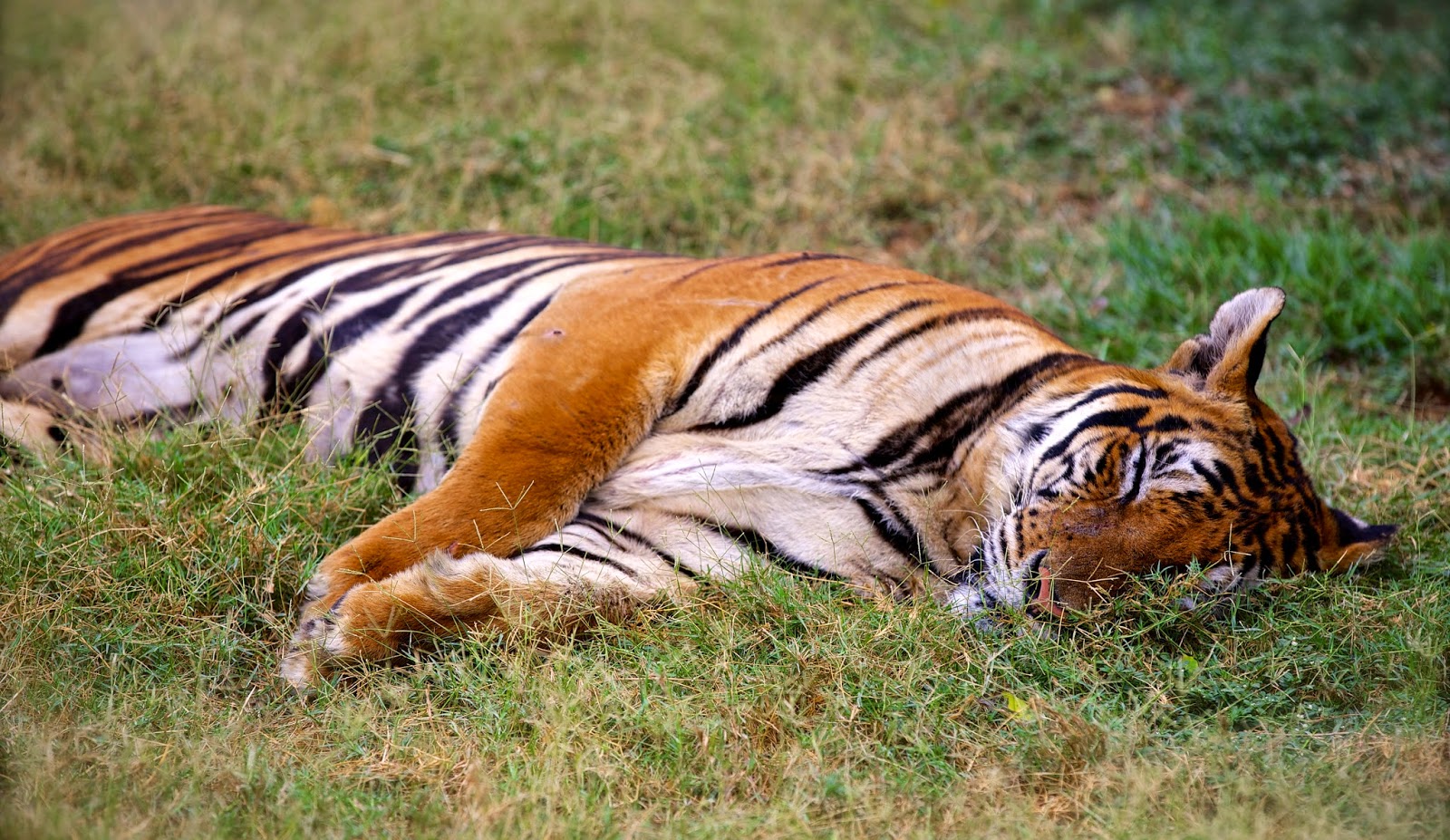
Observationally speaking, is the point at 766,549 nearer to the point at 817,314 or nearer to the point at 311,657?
the point at 817,314

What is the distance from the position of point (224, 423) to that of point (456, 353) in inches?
23.4

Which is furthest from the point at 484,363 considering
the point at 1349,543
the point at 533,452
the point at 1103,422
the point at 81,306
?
the point at 1349,543

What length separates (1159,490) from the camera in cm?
247

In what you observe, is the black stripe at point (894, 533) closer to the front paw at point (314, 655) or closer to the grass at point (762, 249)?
the grass at point (762, 249)

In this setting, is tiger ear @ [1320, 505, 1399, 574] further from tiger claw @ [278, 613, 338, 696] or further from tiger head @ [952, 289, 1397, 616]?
tiger claw @ [278, 613, 338, 696]

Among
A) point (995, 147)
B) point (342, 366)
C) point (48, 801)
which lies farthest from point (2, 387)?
point (995, 147)

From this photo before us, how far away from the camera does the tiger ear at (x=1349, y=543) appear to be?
2.70 m

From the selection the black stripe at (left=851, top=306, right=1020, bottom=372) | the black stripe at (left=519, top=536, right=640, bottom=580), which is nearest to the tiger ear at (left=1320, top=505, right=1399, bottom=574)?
the black stripe at (left=851, top=306, right=1020, bottom=372)

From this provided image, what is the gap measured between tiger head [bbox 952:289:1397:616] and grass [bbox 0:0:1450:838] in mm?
105

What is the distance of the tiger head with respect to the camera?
96.0 inches

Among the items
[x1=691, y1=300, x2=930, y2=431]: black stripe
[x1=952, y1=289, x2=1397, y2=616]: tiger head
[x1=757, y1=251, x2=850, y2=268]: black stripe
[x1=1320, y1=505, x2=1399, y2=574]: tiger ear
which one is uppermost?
[x1=757, y1=251, x2=850, y2=268]: black stripe

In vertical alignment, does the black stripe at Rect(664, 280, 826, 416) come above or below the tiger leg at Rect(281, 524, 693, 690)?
above

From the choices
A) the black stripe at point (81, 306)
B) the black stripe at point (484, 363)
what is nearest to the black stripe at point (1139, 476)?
the black stripe at point (484, 363)

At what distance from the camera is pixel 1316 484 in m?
3.33
